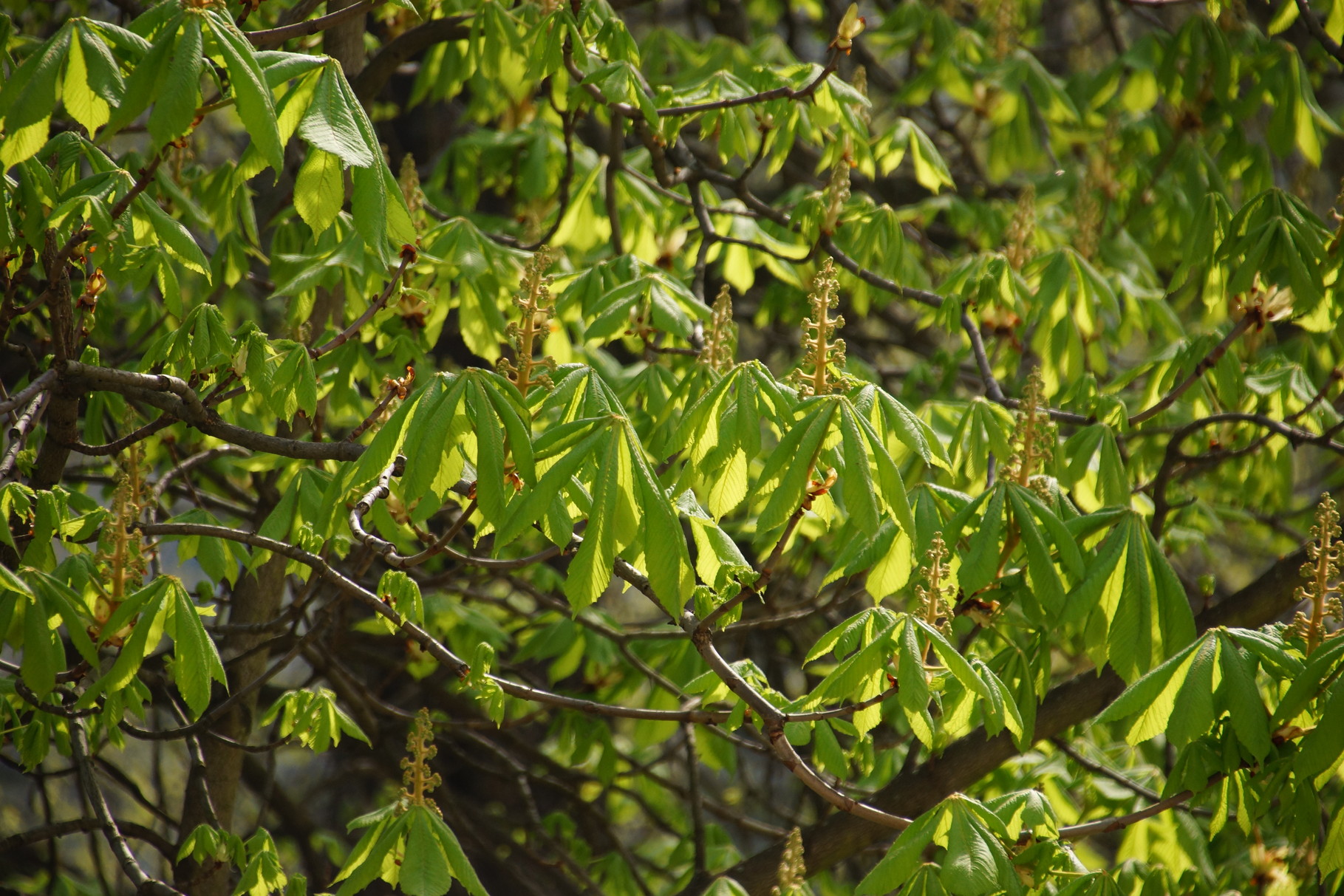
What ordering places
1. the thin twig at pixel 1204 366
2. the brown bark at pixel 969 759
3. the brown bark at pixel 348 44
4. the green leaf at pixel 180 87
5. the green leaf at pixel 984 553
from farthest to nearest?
the brown bark at pixel 348 44
the brown bark at pixel 969 759
the thin twig at pixel 1204 366
the green leaf at pixel 984 553
the green leaf at pixel 180 87

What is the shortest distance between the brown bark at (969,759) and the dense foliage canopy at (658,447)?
16 millimetres

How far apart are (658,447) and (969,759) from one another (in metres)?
1.28

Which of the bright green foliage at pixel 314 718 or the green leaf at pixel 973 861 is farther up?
the green leaf at pixel 973 861

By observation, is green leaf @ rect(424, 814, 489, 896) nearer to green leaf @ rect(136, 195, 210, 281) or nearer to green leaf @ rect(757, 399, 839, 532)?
green leaf @ rect(757, 399, 839, 532)

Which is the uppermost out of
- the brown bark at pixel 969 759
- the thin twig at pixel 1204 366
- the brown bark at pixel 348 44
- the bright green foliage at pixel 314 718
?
the brown bark at pixel 348 44

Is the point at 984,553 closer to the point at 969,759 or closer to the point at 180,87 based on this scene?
the point at 969,759

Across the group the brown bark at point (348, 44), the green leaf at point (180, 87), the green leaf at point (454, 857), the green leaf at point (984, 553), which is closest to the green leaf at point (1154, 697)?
the green leaf at point (984, 553)

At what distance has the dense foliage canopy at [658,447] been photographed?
1.85m

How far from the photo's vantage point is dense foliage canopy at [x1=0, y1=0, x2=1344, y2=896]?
1.85 meters

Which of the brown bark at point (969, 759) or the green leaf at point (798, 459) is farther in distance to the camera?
the brown bark at point (969, 759)

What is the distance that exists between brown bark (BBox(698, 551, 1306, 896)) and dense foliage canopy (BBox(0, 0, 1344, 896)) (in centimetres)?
2

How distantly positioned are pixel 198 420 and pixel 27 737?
0.97 meters

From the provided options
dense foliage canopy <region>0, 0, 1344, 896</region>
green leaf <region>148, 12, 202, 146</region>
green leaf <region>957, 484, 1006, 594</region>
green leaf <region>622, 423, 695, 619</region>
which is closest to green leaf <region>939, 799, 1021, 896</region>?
dense foliage canopy <region>0, 0, 1344, 896</region>

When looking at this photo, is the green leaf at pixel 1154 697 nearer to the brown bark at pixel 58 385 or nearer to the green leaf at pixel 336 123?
the green leaf at pixel 336 123
